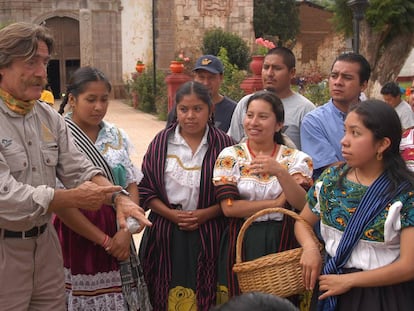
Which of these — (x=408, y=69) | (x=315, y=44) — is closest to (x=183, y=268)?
(x=408, y=69)

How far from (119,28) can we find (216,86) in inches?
768

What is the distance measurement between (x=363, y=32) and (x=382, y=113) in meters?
12.6

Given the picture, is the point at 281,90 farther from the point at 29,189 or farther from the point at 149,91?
the point at 149,91

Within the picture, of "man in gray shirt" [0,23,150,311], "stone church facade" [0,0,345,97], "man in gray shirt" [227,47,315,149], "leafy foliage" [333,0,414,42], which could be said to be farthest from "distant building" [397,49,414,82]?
"man in gray shirt" [0,23,150,311]

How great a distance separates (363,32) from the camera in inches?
566

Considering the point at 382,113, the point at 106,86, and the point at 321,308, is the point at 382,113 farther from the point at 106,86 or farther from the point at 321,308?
the point at 106,86

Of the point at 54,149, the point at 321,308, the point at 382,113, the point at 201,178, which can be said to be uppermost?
the point at 382,113

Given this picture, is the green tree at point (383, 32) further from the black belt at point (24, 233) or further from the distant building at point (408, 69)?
the distant building at point (408, 69)

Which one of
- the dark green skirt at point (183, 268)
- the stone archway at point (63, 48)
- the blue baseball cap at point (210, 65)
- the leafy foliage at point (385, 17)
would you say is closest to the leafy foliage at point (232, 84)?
the leafy foliage at point (385, 17)

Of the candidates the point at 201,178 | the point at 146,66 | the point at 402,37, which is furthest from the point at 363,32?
the point at 201,178

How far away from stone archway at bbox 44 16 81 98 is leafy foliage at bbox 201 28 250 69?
17.4 ft

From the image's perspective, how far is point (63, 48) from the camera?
23.7 meters

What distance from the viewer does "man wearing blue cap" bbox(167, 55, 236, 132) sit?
15.3 feet

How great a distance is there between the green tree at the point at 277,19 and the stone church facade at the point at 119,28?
5.73 m
